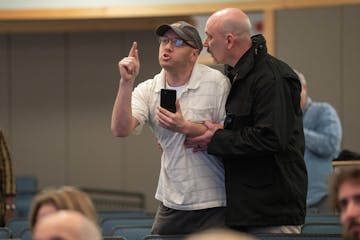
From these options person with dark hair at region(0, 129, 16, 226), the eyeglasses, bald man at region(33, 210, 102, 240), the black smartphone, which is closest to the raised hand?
the black smartphone

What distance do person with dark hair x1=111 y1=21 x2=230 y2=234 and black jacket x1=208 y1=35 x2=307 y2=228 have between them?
0.10 meters

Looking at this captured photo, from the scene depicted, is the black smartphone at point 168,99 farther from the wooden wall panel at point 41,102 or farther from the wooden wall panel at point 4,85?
the wooden wall panel at point 4,85

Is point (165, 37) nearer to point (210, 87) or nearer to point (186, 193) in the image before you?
point (210, 87)

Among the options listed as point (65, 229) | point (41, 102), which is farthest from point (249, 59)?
point (41, 102)

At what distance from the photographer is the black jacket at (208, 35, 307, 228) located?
4602mm

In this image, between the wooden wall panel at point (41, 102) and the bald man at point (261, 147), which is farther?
the wooden wall panel at point (41, 102)

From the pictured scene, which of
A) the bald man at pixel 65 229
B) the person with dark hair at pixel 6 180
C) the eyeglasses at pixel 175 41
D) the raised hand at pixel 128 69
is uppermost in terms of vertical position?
the eyeglasses at pixel 175 41

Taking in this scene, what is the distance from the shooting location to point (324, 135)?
7.48m

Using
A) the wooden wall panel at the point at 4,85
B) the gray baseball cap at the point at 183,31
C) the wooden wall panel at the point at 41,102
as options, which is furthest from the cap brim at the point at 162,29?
the wooden wall panel at the point at 4,85

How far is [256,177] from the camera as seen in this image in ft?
15.3

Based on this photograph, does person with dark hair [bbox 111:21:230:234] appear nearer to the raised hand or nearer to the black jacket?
the raised hand

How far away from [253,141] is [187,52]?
614 mm

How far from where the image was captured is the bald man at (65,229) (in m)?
2.91

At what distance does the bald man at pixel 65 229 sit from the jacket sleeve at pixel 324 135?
4.64 meters
